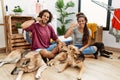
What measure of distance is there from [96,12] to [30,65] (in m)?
2.68

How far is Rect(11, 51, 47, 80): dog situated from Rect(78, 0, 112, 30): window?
2313mm

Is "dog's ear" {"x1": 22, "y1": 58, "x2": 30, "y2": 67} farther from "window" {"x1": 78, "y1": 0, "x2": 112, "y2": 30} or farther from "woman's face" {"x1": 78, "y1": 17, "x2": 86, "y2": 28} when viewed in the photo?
"window" {"x1": 78, "y1": 0, "x2": 112, "y2": 30}

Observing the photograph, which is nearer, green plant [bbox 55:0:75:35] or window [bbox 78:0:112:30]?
window [bbox 78:0:112:30]

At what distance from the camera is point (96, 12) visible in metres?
4.10

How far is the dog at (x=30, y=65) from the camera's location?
6.67ft

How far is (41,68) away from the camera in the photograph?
7.11 ft

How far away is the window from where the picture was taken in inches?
152

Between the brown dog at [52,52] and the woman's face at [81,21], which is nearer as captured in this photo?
the brown dog at [52,52]

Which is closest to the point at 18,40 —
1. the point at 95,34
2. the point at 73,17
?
the point at 95,34

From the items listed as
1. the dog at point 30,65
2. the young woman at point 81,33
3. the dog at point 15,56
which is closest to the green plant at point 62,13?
the young woman at point 81,33

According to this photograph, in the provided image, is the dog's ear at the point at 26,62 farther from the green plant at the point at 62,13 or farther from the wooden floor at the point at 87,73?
the green plant at the point at 62,13

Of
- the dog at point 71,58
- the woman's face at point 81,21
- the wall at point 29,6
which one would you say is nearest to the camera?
the dog at point 71,58

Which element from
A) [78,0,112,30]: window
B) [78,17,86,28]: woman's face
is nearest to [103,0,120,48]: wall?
[78,0,112,30]: window

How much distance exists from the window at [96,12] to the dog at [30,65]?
7.59 feet
